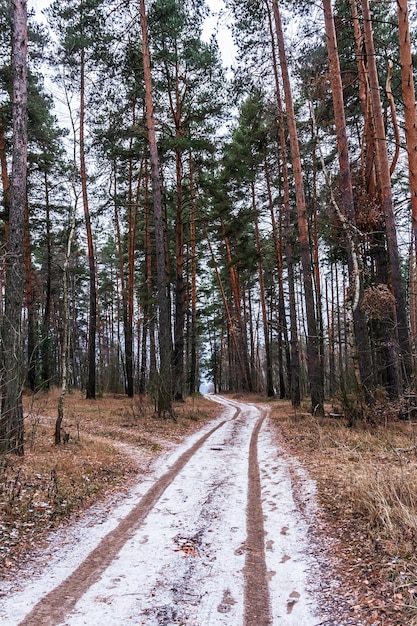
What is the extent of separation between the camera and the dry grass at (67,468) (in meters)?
5.08

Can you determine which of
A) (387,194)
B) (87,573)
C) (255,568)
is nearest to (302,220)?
(387,194)

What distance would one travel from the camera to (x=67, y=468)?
23.7 feet

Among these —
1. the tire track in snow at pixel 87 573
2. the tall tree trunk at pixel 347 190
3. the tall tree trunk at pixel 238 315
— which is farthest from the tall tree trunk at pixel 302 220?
the tall tree trunk at pixel 238 315

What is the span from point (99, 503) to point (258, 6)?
47.2 ft

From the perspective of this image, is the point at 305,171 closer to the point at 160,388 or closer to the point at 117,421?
the point at 160,388

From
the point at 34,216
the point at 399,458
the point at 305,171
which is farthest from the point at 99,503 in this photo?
the point at 34,216

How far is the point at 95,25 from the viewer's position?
43.7 ft

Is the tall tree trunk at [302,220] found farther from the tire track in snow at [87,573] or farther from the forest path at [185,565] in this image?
the tire track in snow at [87,573]

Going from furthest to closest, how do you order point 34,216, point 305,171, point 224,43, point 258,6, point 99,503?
point 34,216, point 305,171, point 224,43, point 258,6, point 99,503

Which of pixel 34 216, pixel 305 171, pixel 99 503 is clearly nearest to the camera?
pixel 99 503

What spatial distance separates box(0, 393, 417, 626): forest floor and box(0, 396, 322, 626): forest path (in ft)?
0.06

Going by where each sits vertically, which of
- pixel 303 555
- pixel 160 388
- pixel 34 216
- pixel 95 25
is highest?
pixel 95 25

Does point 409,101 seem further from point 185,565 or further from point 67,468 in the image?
point 67,468

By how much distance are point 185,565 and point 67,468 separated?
3.88 m
